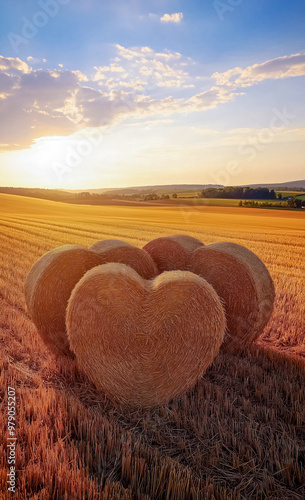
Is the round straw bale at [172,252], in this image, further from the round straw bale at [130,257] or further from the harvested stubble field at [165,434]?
the harvested stubble field at [165,434]

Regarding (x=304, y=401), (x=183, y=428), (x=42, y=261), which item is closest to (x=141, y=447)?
(x=183, y=428)

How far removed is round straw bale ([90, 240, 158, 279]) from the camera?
552cm

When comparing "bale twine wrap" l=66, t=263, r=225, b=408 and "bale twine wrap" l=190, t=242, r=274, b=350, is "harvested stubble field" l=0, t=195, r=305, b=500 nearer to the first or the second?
"bale twine wrap" l=66, t=263, r=225, b=408

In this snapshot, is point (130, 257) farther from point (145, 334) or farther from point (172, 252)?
point (145, 334)

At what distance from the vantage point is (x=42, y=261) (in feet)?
18.0

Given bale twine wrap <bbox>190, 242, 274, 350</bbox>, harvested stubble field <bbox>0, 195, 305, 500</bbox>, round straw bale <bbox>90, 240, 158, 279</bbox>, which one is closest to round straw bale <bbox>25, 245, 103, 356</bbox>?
harvested stubble field <bbox>0, 195, 305, 500</bbox>

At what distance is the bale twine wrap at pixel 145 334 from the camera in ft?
12.8

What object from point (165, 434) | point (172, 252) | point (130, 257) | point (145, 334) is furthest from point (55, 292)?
point (165, 434)

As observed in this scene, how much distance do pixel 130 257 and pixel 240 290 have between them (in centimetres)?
177

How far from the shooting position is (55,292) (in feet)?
17.0

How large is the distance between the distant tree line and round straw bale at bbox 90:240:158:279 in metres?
52.3

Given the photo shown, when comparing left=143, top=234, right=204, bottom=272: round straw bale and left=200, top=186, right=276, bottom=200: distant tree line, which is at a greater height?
left=200, top=186, right=276, bottom=200: distant tree line

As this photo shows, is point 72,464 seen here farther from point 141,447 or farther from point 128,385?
point 128,385

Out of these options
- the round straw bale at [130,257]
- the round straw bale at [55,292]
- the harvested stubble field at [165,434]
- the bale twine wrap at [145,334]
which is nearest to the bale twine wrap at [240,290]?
the harvested stubble field at [165,434]
